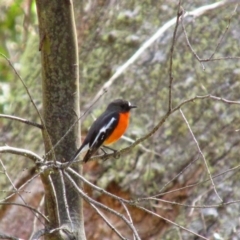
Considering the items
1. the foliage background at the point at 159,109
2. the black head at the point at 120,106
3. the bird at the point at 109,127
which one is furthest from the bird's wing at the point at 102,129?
the foliage background at the point at 159,109

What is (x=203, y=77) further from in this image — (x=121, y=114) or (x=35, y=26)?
(x=35, y=26)

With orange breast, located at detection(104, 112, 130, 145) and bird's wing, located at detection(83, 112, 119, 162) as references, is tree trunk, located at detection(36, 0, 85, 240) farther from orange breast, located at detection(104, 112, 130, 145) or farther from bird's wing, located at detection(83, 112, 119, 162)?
orange breast, located at detection(104, 112, 130, 145)

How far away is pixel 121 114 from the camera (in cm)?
466

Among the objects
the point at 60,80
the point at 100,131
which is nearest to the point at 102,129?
the point at 100,131

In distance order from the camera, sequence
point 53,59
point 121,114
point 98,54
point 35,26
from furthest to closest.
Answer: point 35,26, point 98,54, point 121,114, point 53,59

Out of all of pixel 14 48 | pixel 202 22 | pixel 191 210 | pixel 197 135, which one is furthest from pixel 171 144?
pixel 14 48

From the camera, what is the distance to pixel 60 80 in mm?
3953

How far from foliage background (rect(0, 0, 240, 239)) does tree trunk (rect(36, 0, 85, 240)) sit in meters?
1.08

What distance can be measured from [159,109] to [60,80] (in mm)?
1752

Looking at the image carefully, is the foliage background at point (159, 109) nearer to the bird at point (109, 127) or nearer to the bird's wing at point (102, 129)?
the bird at point (109, 127)

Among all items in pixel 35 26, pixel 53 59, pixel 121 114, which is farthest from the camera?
pixel 35 26

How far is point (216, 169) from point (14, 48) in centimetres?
420

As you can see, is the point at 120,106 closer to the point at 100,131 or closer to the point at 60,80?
the point at 100,131

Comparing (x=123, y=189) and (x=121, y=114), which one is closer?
(x=121, y=114)
